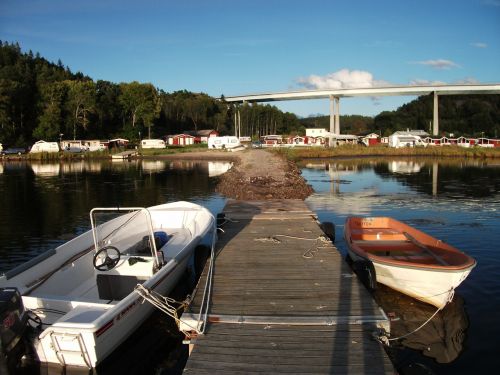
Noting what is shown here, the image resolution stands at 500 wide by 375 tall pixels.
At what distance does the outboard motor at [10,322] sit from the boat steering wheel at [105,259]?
7.38 ft

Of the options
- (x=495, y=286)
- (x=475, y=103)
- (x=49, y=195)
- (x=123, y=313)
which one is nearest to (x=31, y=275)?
(x=123, y=313)

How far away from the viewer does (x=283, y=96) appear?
11838 cm

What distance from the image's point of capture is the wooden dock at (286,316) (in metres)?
5.46

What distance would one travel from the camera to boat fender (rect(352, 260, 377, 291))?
940 centimetres

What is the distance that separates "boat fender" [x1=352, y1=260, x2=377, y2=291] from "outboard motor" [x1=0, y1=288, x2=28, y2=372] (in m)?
6.66

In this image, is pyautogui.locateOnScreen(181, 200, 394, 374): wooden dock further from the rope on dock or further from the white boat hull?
the white boat hull

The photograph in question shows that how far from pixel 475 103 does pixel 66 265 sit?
6303 inches

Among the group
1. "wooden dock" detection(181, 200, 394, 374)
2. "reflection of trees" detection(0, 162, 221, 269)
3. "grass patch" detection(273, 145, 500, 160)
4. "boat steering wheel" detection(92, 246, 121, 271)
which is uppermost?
Answer: "grass patch" detection(273, 145, 500, 160)

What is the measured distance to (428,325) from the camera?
342 inches

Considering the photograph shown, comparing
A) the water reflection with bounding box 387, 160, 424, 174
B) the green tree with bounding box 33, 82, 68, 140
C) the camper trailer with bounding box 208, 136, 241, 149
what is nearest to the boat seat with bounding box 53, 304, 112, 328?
the water reflection with bounding box 387, 160, 424, 174

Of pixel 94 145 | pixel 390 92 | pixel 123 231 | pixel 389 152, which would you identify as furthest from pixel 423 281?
Result: pixel 390 92

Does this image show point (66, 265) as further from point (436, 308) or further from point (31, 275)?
point (436, 308)

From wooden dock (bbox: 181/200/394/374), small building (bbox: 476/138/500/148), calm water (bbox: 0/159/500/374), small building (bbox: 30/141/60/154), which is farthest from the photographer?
small building (bbox: 476/138/500/148)

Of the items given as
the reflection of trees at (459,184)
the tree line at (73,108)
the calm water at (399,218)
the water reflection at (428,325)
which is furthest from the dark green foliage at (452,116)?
the water reflection at (428,325)
